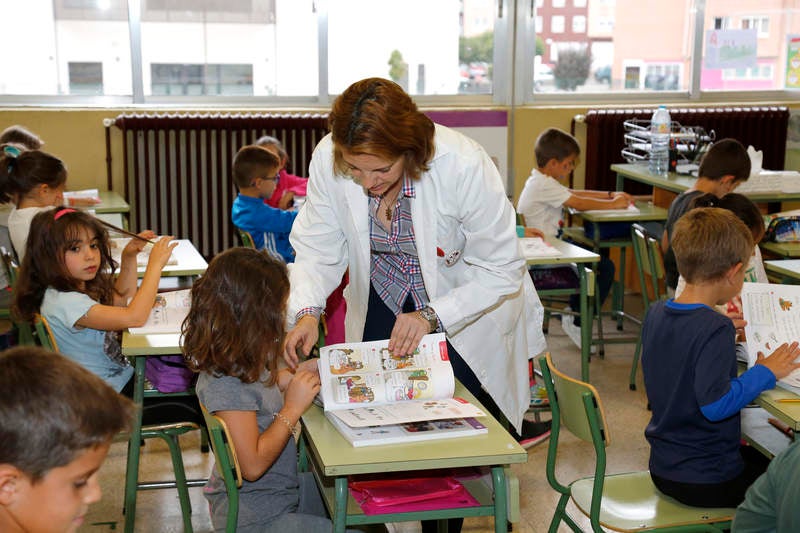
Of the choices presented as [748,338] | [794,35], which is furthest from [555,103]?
[748,338]

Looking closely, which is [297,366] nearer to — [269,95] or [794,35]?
[269,95]

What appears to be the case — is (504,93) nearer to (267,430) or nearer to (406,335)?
(406,335)

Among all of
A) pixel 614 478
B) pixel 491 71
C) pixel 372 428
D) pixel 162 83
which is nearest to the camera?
pixel 372 428

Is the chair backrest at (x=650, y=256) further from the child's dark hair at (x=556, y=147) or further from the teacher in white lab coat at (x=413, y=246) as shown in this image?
the teacher in white lab coat at (x=413, y=246)

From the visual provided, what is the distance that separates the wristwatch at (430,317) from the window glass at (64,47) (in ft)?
14.8

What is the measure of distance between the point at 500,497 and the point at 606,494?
517 millimetres

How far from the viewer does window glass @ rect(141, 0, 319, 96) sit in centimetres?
604

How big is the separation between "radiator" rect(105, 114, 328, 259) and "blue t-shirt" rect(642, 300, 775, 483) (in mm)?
4119

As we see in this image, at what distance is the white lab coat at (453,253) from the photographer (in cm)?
226

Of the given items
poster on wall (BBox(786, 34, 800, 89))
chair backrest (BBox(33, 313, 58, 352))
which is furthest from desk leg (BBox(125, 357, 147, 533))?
poster on wall (BBox(786, 34, 800, 89))

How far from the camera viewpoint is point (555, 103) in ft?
21.6

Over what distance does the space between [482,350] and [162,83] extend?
4377 mm

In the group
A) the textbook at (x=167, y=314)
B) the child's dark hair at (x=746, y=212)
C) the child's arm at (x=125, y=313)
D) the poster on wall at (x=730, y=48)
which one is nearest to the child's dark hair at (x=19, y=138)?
the textbook at (x=167, y=314)

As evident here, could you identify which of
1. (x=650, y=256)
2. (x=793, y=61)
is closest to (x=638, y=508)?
(x=650, y=256)
